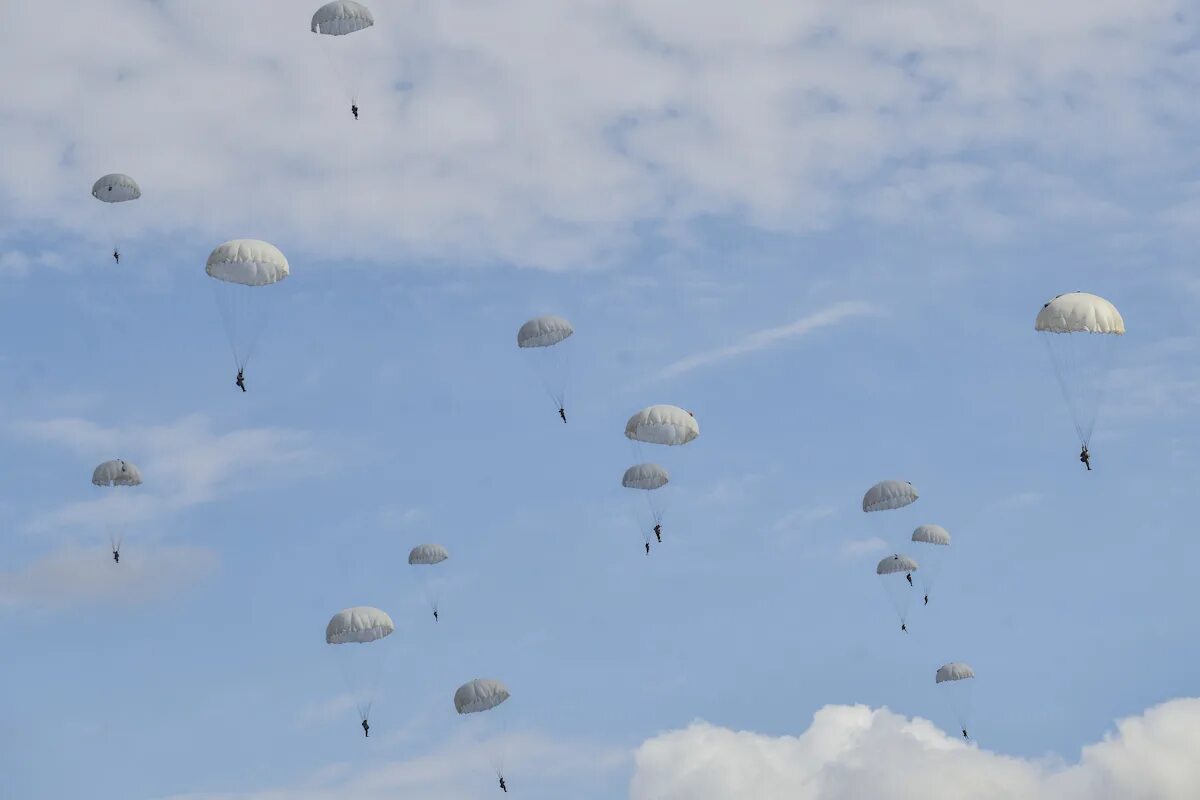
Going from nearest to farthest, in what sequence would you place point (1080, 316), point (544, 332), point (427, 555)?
point (1080, 316)
point (544, 332)
point (427, 555)

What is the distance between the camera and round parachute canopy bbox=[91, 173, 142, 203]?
3199 inches

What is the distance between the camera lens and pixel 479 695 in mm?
81562

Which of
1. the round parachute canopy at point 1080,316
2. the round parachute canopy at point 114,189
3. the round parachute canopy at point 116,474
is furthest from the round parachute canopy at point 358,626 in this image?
the round parachute canopy at point 1080,316

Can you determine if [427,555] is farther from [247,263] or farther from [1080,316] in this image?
[1080,316]

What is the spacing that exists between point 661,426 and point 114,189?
29955 millimetres

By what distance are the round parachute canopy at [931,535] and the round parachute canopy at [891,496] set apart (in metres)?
6.58

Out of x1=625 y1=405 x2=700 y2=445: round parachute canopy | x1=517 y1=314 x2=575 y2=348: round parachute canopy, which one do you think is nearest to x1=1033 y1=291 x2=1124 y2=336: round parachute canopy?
x1=625 y1=405 x2=700 y2=445: round parachute canopy

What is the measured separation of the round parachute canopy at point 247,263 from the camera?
68.8 metres

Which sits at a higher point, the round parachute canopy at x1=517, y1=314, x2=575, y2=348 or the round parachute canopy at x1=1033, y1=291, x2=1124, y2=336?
the round parachute canopy at x1=517, y1=314, x2=575, y2=348

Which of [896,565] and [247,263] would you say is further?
[896,565]

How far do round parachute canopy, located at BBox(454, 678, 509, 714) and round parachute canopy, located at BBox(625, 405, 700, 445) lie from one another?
622 inches

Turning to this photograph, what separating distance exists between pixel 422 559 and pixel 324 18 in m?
29.7

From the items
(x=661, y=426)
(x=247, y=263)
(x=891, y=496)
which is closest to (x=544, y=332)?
(x=661, y=426)

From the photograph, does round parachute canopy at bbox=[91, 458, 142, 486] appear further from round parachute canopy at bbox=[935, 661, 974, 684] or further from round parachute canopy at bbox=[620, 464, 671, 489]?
round parachute canopy at bbox=[935, 661, 974, 684]
